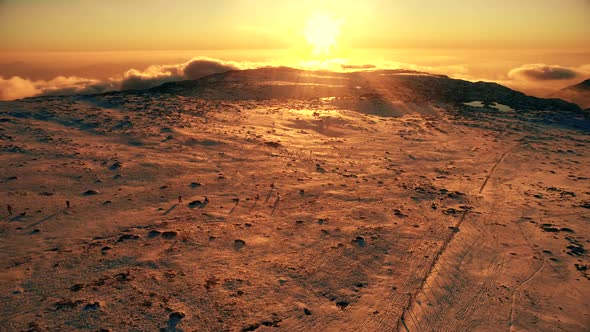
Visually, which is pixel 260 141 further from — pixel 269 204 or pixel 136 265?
pixel 136 265

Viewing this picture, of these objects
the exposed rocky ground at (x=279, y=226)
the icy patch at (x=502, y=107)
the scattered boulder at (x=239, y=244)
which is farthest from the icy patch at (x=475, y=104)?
the scattered boulder at (x=239, y=244)

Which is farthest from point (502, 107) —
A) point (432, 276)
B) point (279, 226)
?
point (279, 226)

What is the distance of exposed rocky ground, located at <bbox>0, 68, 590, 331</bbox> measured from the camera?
6.39m

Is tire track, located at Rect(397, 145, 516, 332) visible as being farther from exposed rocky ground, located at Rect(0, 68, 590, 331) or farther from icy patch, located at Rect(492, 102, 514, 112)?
icy patch, located at Rect(492, 102, 514, 112)

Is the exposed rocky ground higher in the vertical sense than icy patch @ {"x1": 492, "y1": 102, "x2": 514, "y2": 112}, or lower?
lower

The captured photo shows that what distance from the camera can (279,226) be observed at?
9383mm

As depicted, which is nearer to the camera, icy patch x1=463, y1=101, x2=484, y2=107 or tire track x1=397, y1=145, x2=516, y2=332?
tire track x1=397, y1=145, x2=516, y2=332

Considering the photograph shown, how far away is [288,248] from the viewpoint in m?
8.38

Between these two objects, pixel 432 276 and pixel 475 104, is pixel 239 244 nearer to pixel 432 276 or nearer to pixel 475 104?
pixel 432 276

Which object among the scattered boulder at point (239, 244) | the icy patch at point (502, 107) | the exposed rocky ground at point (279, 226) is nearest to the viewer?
the exposed rocky ground at point (279, 226)

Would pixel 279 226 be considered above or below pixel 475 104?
below

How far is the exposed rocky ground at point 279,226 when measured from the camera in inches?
252

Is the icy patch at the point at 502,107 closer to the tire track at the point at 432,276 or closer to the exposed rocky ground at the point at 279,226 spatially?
the exposed rocky ground at the point at 279,226

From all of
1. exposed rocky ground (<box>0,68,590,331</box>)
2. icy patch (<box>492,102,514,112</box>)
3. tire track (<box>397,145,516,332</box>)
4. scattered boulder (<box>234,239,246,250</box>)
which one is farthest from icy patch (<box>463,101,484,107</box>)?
scattered boulder (<box>234,239,246,250</box>)
